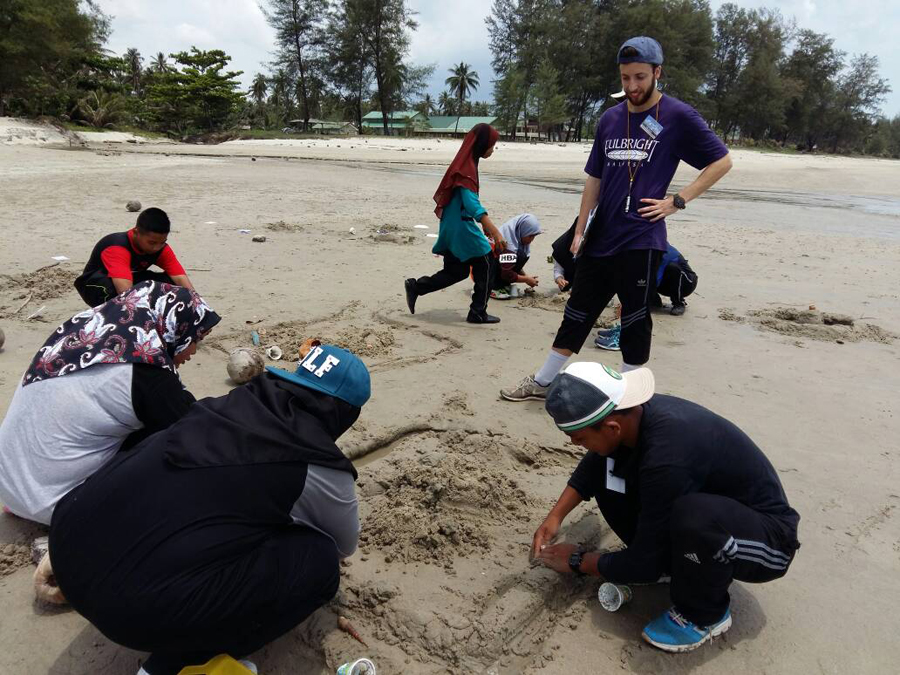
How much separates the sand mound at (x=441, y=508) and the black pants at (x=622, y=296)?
1.01 meters

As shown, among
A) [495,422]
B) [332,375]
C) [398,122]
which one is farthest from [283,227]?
[398,122]

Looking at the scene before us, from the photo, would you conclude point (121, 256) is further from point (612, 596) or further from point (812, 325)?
point (812, 325)

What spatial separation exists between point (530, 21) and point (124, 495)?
5677cm

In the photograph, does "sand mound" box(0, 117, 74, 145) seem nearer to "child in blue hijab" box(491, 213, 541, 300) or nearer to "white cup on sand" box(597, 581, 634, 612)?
"child in blue hijab" box(491, 213, 541, 300)

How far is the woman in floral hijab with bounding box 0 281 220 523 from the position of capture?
196 cm

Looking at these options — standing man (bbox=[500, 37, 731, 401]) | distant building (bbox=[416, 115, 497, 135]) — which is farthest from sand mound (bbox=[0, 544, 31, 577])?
distant building (bbox=[416, 115, 497, 135])

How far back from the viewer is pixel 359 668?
180cm

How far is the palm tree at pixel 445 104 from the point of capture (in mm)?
69438

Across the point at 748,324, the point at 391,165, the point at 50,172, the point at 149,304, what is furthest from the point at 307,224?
the point at 391,165

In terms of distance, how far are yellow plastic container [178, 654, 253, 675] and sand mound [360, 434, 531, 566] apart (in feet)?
2.49

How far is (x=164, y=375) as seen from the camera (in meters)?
2.17

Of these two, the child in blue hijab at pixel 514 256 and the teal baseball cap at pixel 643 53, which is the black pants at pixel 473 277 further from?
the teal baseball cap at pixel 643 53

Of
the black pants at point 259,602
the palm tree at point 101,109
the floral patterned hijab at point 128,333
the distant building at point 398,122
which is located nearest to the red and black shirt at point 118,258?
the floral patterned hijab at point 128,333

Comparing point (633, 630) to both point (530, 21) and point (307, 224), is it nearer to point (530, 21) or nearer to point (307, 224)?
point (307, 224)
